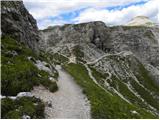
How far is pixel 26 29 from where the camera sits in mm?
67938

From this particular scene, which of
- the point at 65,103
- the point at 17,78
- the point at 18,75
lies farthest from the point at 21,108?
the point at 18,75

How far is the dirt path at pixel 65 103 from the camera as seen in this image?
1282 inches

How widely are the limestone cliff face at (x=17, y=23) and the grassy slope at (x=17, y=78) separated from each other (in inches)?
463

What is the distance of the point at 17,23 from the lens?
63.0 metres

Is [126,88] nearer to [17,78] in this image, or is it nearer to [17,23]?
[17,23]

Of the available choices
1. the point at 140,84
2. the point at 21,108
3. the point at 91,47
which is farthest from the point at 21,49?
the point at 91,47

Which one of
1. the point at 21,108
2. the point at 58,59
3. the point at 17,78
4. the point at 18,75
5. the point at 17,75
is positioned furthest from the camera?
the point at 58,59

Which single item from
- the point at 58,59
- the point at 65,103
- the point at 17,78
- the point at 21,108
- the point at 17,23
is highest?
the point at 17,23

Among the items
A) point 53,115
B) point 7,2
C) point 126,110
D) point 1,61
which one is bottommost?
point 126,110

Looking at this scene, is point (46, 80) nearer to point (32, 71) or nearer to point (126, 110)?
point (32, 71)

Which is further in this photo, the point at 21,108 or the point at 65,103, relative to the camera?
the point at 65,103

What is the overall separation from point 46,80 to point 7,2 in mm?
26314

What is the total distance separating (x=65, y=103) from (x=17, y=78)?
18.1ft

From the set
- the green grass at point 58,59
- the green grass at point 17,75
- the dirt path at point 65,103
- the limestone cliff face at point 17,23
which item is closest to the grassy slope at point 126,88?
the green grass at point 58,59
